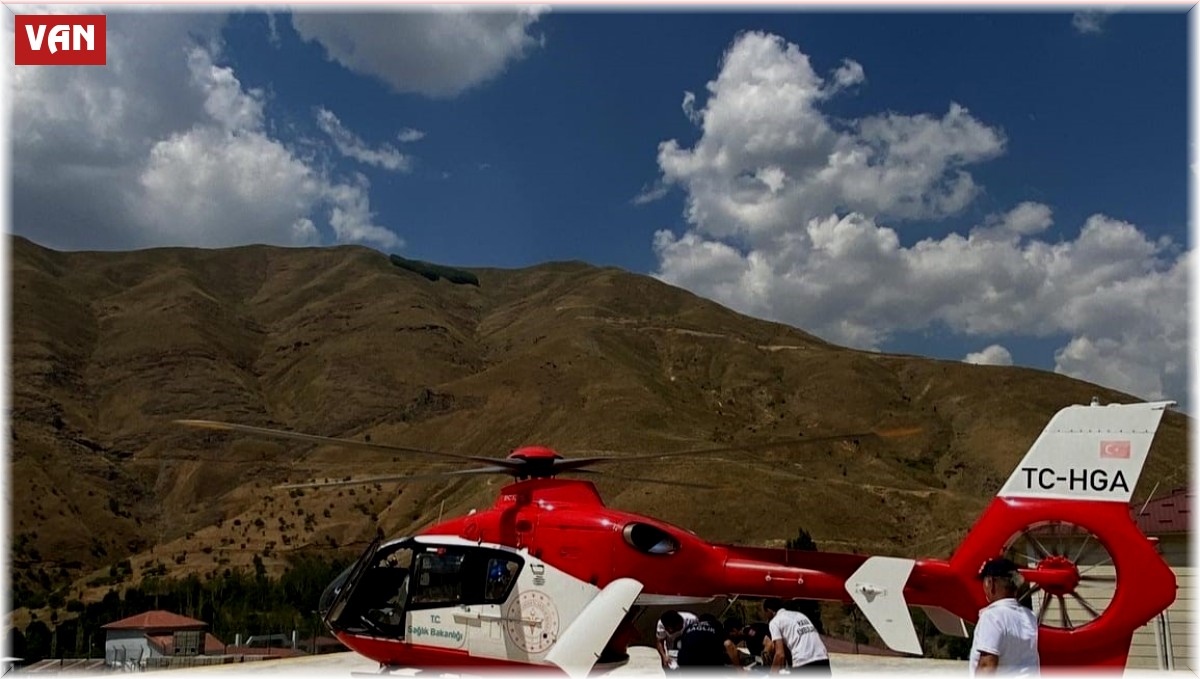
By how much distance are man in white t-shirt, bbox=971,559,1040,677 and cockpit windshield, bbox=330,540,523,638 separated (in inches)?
261

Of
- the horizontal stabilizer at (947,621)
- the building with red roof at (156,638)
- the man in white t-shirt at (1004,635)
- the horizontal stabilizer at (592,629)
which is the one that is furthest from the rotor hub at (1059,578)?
the building with red roof at (156,638)

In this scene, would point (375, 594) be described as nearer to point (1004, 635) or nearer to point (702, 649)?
point (702, 649)

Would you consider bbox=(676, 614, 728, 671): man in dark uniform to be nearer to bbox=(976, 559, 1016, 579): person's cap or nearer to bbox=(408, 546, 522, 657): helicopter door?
bbox=(976, 559, 1016, 579): person's cap

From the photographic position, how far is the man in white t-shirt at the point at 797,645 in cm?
909

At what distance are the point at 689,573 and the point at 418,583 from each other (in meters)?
3.41

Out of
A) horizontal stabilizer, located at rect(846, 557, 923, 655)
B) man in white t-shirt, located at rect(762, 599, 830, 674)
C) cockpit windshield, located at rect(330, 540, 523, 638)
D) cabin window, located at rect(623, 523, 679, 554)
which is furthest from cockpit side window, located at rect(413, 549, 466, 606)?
horizontal stabilizer, located at rect(846, 557, 923, 655)

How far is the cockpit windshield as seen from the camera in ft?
39.4

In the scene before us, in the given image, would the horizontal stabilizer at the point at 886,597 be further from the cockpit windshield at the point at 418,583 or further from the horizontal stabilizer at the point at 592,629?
the cockpit windshield at the point at 418,583

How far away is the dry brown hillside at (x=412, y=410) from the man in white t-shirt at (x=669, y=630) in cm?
3749

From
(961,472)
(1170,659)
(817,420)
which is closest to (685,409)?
(817,420)

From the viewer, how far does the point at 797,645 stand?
9133 mm

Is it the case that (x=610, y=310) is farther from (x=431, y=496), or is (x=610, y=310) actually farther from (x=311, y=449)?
(x=431, y=496)

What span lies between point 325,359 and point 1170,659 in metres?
115

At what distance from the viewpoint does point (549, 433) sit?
88688 millimetres
